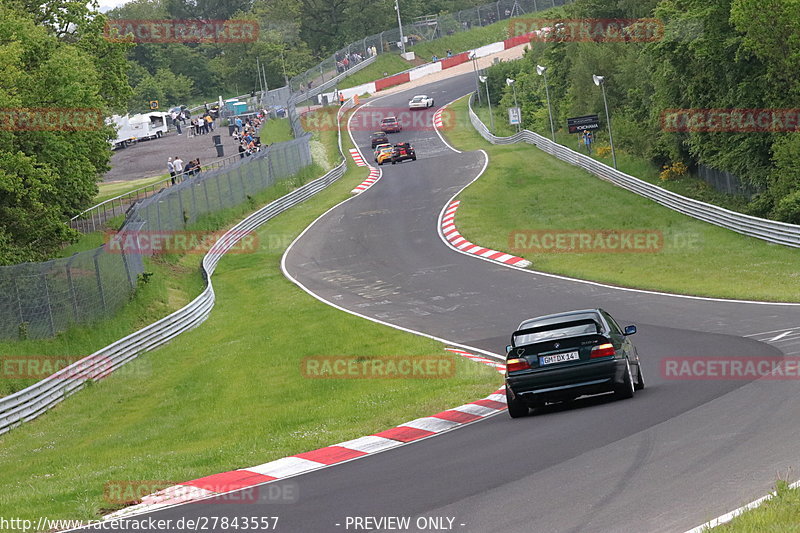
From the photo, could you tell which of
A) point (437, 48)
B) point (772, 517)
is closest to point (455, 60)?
point (437, 48)

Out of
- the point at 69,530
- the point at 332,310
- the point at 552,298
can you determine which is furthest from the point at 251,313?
the point at 69,530

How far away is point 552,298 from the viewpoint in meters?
29.5

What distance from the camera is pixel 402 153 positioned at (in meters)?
65.9

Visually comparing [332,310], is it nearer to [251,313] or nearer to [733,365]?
[251,313]

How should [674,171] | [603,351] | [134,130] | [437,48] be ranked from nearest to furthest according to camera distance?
[603,351] < [674,171] < [134,130] < [437,48]

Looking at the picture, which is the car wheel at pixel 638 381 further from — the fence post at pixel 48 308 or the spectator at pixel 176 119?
the spectator at pixel 176 119

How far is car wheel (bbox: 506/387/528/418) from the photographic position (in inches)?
568

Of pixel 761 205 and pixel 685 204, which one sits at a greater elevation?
pixel 685 204

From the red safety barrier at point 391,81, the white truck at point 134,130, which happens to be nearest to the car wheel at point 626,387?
the white truck at point 134,130

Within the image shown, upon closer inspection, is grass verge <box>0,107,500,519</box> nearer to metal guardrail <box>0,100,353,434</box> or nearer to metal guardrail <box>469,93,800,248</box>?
metal guardrail <box>0,100,353,434</box>

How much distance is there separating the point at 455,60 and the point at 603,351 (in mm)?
104589

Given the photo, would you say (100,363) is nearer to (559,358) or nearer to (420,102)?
(559,358)

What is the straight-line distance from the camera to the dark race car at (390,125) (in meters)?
81.9

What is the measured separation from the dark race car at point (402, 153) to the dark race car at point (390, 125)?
615 inches
